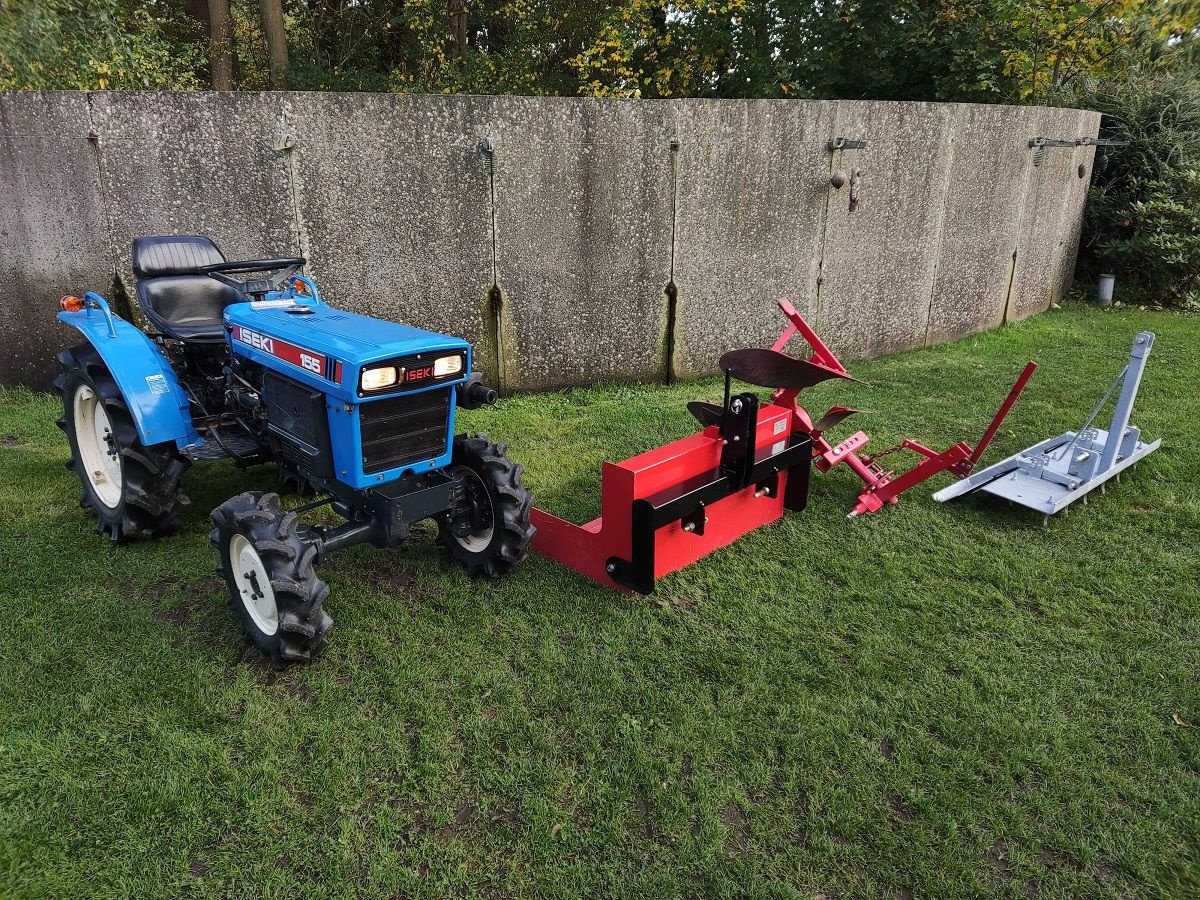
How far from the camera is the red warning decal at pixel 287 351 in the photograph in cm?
294

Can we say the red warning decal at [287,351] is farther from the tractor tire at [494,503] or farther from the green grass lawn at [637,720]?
the green grass lawn at [637,720]

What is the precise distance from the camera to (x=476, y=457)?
339cm

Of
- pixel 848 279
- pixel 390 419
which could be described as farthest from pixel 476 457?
pixel 848 279

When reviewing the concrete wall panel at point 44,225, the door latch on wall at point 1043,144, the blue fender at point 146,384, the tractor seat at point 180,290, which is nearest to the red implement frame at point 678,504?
the blue fender at point 146,384

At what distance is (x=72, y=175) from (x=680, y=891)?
18.1ft

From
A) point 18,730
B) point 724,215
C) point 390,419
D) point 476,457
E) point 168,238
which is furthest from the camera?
point 724,215

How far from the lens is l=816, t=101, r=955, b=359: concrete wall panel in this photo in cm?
674

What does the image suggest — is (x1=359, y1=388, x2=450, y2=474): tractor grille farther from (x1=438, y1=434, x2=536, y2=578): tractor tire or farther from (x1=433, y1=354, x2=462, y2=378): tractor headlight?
(x1=438, y1=434, x2=536, y2=578): tractor tire

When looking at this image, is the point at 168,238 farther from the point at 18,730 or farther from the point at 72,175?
the point at 18,730

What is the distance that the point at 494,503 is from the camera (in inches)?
133

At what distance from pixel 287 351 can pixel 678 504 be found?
1.65 meters

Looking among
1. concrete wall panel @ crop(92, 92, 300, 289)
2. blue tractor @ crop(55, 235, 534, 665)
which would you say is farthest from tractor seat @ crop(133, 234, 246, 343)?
concrete wall panel @ crop(92, 92, 300, 289)

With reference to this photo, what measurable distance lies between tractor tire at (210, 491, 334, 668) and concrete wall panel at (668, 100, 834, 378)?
4145 mm

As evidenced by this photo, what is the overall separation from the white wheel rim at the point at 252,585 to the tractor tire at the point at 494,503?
80 centimetres
